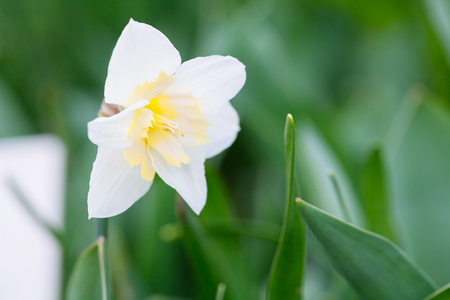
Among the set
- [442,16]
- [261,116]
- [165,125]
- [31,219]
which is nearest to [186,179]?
[165,125]

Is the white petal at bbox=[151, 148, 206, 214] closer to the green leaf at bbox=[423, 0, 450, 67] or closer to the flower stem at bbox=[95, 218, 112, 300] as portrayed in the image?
the flower stem at bbox=[95, 218, 112, 300]

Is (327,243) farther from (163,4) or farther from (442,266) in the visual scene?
(163,4)

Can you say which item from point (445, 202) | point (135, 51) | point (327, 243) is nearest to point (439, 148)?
point (445, 202)

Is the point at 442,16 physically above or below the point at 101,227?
above

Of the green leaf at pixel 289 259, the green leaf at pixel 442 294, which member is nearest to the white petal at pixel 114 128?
the green leaf at pixel 289 259

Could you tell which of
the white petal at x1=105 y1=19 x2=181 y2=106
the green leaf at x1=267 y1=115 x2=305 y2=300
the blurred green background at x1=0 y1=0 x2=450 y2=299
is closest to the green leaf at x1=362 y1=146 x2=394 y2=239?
the blurred green background at x1=0 y1=0 x2=450 y2=299

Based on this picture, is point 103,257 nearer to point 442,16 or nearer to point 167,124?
point 167,124

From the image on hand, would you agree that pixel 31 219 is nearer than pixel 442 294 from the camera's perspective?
No
